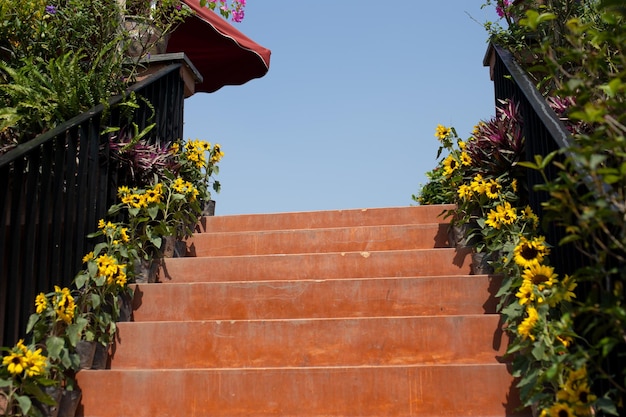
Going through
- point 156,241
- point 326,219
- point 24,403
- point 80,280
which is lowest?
point 24,403

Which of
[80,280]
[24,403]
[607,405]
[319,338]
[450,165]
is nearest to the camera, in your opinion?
[607,405]

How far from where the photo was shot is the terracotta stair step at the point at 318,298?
3.45 m

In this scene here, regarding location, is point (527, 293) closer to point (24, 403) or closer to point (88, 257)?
point (24, 403)

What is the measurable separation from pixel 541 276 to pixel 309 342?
41.2 inches

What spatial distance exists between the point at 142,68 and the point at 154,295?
1.99m

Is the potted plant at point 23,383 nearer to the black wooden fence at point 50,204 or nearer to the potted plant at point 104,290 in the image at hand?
the black wooden fence at point 50,204

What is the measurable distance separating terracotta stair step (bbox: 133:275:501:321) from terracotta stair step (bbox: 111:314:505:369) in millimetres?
276

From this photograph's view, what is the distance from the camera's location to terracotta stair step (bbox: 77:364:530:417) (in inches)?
109

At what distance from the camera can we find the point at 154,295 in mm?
3643

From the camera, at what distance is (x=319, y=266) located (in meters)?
3.94

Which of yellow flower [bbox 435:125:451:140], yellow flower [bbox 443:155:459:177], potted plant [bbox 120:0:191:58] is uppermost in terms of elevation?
potted plant [bbox 120:0:191:58]

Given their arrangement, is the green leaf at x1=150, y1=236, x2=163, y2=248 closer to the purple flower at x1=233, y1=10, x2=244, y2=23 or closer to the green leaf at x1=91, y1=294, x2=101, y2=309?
the green leaf at x1=91, y1=294, x2=101, y2=309

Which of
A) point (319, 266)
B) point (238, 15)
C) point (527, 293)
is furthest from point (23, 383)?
point (238, 15)

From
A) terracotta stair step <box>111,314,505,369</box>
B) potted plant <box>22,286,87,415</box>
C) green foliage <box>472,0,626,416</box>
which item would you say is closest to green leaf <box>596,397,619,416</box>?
green foliage <box>472,0,626,416</box>
